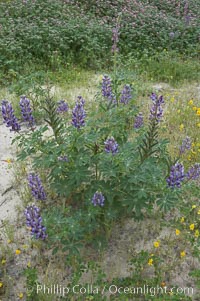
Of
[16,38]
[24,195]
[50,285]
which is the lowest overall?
[50,285]

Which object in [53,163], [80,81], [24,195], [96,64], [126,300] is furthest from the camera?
[96,64]

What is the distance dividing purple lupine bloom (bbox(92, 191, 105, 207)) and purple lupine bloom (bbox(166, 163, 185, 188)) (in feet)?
1.54

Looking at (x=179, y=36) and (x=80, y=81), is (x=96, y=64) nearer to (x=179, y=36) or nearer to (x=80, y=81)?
(x=80, y=81)

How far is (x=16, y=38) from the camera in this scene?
723 centimetres

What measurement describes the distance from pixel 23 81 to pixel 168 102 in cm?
207

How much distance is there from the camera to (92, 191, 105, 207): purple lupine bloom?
2699 millimetres

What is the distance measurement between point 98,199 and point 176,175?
1.84ft

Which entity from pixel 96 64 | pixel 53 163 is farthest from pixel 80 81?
pixel 53 163

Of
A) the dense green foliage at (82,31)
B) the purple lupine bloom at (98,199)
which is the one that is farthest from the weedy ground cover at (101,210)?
the dense green foliage at (82,31)

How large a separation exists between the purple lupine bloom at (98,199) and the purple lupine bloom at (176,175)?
1.54 ft

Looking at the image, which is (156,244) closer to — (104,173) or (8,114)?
(104,173)

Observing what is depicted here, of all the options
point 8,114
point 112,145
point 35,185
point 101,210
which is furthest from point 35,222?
point 8,114

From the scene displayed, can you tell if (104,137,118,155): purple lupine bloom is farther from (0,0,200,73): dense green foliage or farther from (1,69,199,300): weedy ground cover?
(0,0,200,73): dense green foliage

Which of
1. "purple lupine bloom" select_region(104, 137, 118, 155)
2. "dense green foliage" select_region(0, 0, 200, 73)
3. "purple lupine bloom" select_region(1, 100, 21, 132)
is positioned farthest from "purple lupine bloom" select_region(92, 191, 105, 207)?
"dense green foliage" select_region(0, 0, 200, 73)
